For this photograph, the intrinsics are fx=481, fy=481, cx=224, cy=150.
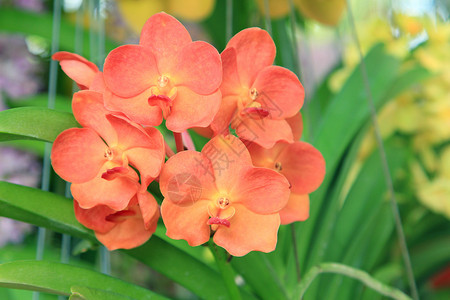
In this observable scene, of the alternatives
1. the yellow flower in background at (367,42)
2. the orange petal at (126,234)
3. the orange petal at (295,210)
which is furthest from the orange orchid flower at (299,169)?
the yellow flower in background at (367,42)

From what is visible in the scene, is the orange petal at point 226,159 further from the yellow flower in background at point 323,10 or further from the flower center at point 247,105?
the yellow flower in background at point 323,10

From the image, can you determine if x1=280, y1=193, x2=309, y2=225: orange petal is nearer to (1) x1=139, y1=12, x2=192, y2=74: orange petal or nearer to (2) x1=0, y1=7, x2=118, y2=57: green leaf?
(1) x1=139, y1=12, x2=192, y2=74: orange petal

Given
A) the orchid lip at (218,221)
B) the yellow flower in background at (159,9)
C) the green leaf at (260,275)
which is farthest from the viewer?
the yellow flower in background at (159,9)

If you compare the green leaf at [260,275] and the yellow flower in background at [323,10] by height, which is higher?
the yellow flower in background at [323,10]

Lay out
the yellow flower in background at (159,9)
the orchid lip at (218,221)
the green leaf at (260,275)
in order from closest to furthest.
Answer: the orchid lip at (218,221) → the green leaf at (260,275) → the yellow flower in background at (159,9)

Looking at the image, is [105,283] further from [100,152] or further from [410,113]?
[410,113]

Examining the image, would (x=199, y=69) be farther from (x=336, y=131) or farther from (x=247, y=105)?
(x=336, y=131)
